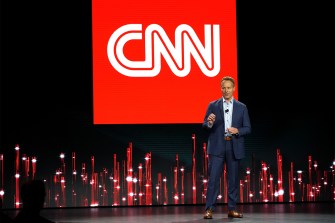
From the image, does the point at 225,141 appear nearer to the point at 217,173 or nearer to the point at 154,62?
the point at 217,173

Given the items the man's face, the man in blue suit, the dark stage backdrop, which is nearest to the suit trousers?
the man in blue suit

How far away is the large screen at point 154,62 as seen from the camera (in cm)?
624

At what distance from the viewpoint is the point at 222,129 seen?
4.35m

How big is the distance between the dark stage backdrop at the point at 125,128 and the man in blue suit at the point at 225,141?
2.05 metres

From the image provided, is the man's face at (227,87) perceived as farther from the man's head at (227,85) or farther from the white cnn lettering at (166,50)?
the white cnn lettering at (166,50)

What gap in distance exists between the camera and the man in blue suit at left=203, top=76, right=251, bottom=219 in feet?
14.2

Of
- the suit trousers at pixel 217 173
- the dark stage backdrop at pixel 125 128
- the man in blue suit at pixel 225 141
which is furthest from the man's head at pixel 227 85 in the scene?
the dark stage backdrop at pixel 125 128

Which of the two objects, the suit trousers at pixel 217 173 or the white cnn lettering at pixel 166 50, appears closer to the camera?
the suit trousers at pixel 217 173

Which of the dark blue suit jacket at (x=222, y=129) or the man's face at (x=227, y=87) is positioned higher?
the man's face at (x=227, y=87)

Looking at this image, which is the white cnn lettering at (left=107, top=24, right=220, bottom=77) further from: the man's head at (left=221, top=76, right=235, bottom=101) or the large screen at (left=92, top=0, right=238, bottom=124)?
the man's head at (left=221, top=76, right=235, bottom=101)

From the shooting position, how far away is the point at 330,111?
6.79 meters

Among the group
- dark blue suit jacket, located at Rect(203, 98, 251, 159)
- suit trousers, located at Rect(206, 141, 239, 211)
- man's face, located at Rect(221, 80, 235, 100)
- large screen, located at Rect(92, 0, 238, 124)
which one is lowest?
suit trousers, located at Rect(206, 141, 239, 211)

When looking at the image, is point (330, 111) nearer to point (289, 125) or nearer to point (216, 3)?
point (289, 125)

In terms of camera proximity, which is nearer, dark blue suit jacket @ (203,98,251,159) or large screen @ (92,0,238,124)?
dark blue suit jacket @ (203,98,251,159)
